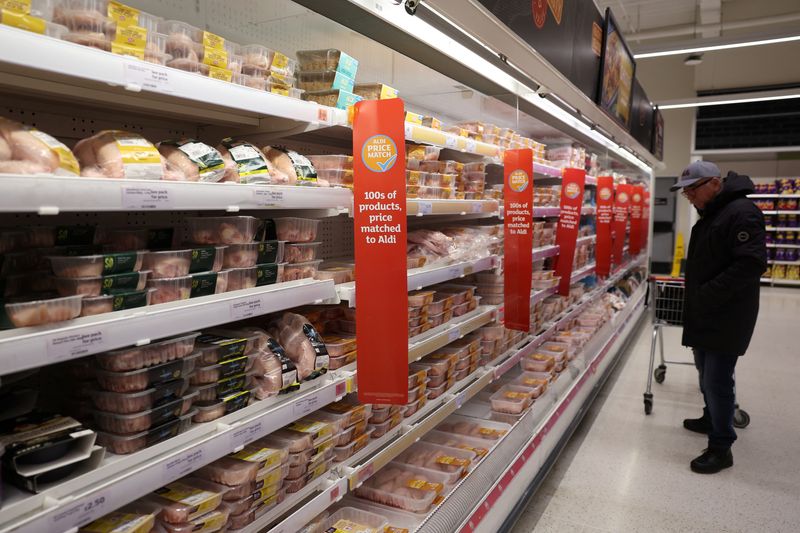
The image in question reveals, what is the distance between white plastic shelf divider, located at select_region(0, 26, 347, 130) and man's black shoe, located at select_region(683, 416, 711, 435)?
4099 mm

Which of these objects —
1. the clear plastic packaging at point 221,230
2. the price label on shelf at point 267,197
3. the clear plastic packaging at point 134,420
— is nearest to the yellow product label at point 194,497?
the clear plastic packaging at point 134,420

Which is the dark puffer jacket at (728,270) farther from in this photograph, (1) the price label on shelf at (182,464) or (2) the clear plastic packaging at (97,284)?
(2) the clear plastic packaging at (97,284)

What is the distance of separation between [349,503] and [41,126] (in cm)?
200

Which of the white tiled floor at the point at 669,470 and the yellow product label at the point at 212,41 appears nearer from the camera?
the yellow product label at the point at 212,41

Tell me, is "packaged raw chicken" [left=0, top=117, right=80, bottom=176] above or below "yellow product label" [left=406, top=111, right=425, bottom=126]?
below

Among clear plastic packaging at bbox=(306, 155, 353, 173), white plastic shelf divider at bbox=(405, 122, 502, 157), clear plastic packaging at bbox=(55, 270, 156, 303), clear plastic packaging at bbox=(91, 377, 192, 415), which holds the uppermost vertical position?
white plastic shelf divider at bbox=(405, 122, 502, 157)

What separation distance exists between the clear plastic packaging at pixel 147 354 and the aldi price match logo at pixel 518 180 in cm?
225

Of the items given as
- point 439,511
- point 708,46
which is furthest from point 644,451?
point 708,46

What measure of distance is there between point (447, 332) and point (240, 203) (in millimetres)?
1557

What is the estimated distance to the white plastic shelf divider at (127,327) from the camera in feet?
3.58

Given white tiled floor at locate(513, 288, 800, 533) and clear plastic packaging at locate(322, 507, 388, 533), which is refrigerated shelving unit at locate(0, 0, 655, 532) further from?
white tiled floor at locate(513, 288, 800, 533)

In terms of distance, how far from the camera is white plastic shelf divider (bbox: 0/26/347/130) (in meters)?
1.08

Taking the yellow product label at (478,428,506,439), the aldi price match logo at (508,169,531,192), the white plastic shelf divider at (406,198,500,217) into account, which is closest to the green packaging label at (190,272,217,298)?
the white plastic shelf divider at (406,198,500,217)

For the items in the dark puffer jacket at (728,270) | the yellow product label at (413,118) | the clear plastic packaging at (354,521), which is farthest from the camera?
the dark puffer jacket at (728,270)
